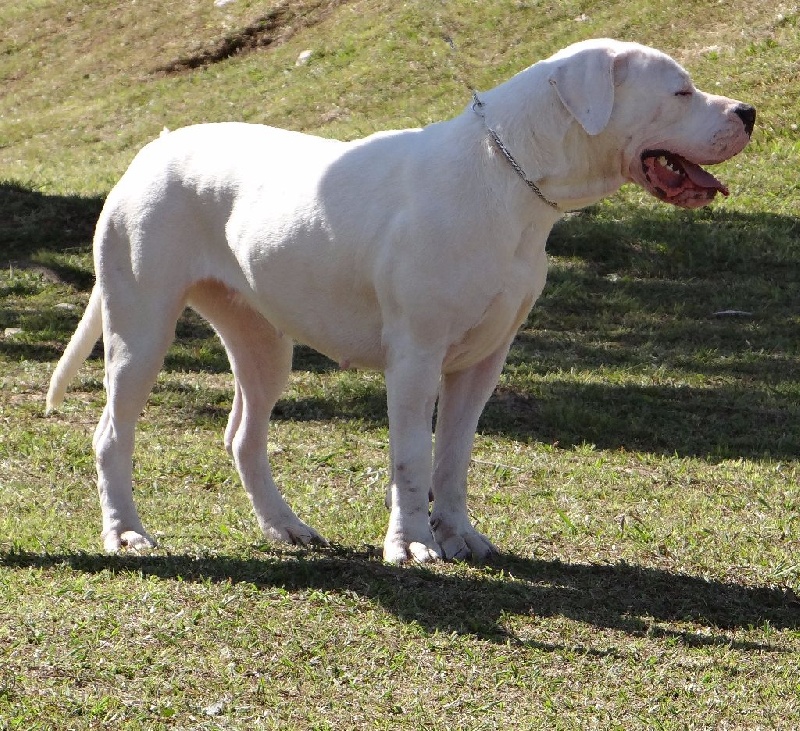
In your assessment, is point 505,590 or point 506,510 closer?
point 505,590

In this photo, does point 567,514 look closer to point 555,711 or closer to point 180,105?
point 555,711

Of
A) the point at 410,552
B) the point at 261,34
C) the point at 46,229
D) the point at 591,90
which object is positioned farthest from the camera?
the point at 261,34

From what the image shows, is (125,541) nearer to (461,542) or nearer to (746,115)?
(461,542)

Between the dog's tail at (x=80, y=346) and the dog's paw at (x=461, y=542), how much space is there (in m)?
1.87

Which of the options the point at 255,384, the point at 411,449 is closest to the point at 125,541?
the point at 255,384

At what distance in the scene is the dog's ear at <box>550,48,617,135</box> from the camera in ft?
15.1

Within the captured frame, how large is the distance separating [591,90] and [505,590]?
194 cm

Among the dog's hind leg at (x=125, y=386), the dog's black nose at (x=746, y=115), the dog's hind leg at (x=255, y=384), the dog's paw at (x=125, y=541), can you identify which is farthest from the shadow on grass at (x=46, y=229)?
the dog's black nose at (x=746, y=115)

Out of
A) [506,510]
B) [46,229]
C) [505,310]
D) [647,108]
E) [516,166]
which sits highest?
[647,108]

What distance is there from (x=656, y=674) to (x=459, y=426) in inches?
58.4

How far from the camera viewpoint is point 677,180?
4805mm

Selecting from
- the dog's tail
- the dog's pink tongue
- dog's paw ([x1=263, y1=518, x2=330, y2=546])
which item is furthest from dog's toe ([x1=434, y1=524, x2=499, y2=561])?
the dog's tail

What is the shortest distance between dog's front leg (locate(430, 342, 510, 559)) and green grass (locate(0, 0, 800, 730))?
237 millimetres

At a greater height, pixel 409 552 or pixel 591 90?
pixel 591 90
